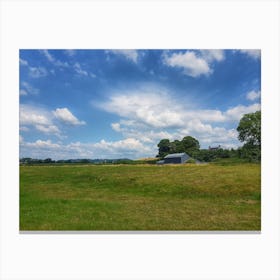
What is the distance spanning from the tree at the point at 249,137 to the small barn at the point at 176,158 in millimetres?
2082

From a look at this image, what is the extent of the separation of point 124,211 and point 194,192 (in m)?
2.99

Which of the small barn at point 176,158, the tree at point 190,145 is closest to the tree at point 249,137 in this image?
the tree at point 190,145

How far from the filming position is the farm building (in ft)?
29.4

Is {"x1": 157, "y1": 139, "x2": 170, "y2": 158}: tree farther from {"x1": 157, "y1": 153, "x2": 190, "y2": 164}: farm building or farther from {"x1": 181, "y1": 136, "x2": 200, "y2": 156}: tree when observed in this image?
{"x1": 181, "y1": 136, "x2": 200, "y2": 156}: tree

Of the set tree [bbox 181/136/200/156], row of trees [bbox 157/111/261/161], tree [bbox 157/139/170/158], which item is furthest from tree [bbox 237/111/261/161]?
tree [bbox 157/139/170/158]

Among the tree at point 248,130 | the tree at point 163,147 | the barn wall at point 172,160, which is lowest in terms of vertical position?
the barn wall at point 172,160

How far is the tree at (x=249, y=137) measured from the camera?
25.0ft

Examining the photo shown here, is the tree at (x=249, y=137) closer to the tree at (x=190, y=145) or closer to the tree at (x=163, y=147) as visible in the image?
the tree at (x=190, y=145)

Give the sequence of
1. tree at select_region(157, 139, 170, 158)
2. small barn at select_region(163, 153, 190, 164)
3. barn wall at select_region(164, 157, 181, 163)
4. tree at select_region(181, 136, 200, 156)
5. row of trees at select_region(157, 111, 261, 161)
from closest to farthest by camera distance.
Answer: 1. row of trees at select_region(157, 111, 261, 161)
2. tree at select_region(181, 136, 200, 156)
3. tree at select_region(157, 139, 170, 158)
4. small barn at select_region(163, 153, 190, 164)
5. barn wall at select_region(164, 157, 181, 163)

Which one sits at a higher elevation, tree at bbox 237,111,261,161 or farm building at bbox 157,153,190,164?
tree at bbox 237,111,261,161
